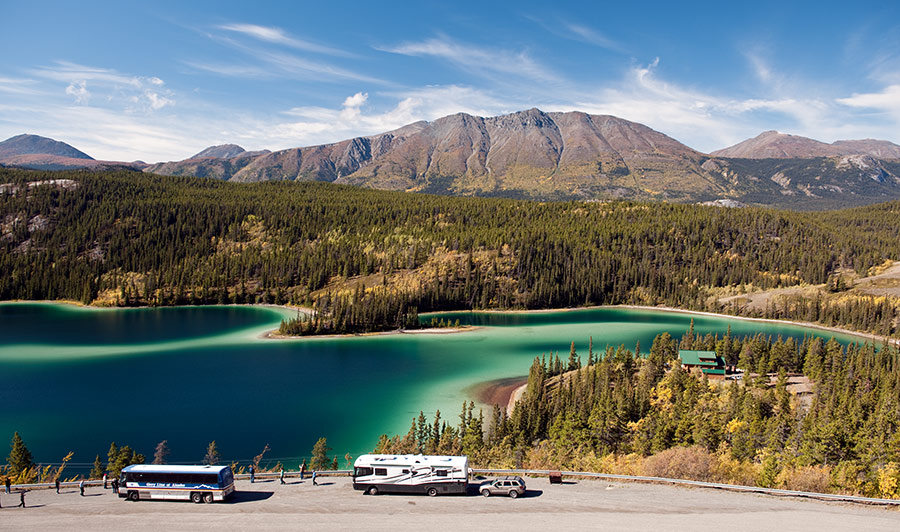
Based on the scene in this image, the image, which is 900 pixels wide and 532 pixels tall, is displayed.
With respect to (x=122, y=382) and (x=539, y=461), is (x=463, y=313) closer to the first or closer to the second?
(x=122, y=382)

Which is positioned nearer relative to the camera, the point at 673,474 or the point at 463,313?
the point at 673,474

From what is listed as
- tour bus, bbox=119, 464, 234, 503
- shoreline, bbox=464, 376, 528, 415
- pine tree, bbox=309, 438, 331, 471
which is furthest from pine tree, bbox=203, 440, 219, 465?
shoreline, bbox=464, 376, 528, 415

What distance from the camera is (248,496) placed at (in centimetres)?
3619

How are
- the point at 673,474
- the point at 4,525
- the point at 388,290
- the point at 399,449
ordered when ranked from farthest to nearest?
the point at 388,290, the point at 399,449, the point at 673,474, the point at 4,525

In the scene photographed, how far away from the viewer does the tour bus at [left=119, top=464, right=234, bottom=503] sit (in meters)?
33.9

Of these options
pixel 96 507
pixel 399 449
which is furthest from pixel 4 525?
pixel 399 449

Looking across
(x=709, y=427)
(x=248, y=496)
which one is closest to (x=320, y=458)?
(x=248, y=496)

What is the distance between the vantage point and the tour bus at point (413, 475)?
3488 centimetres

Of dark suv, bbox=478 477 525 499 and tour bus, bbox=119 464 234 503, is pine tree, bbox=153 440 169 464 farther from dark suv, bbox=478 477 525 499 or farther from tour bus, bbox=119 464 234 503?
dark suv, bbox=478 477 525 499

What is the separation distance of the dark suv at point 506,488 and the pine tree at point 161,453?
35.4 metres

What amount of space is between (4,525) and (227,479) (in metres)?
11.4

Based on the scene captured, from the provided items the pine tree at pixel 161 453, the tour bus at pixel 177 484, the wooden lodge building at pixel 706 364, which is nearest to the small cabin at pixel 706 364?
the wooden lodge building at pixel 706 364

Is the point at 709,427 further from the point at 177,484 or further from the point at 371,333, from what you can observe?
the point at 371,333

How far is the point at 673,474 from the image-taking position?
130 ft
